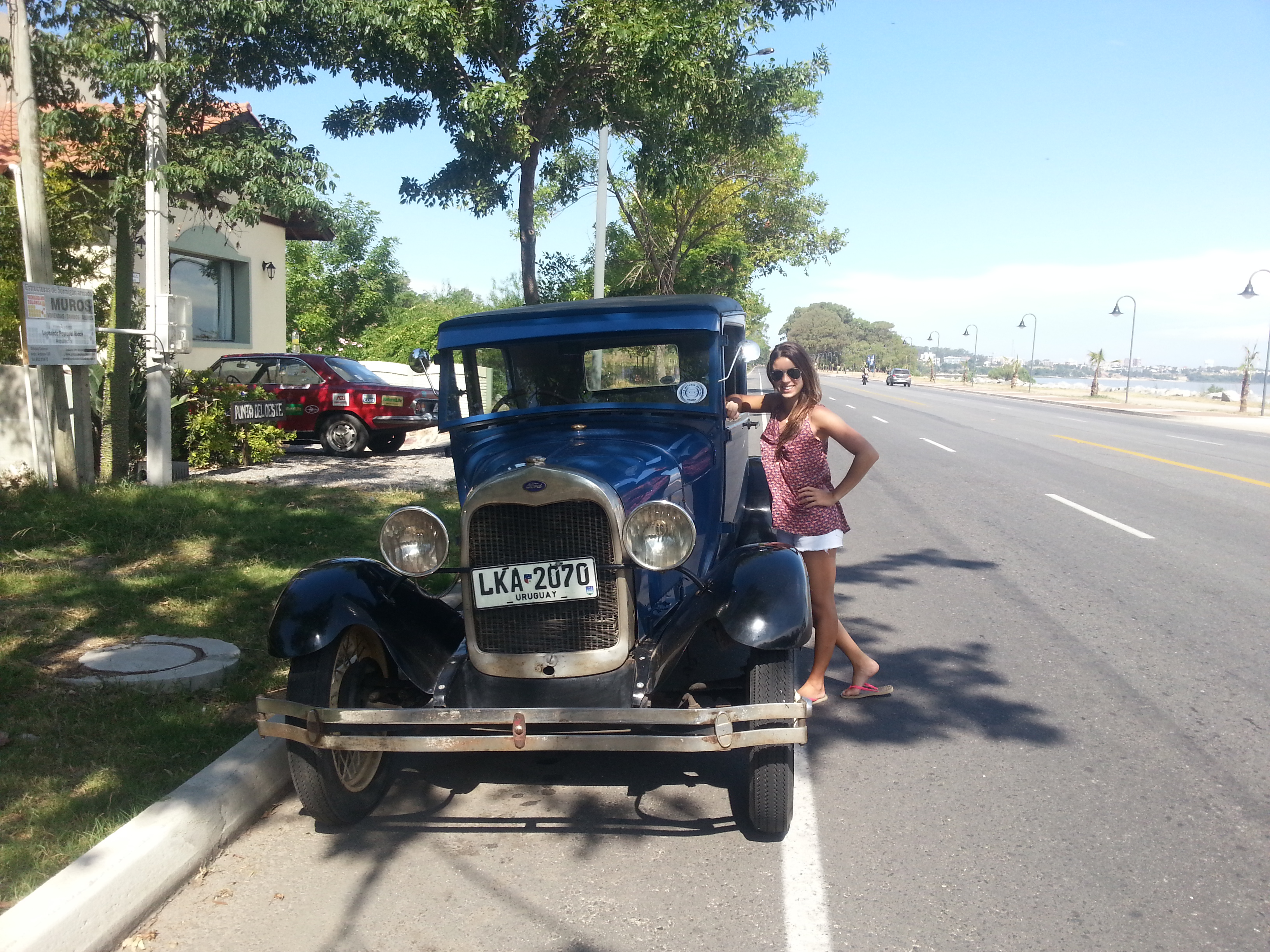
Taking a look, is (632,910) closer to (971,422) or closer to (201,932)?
(201,932)

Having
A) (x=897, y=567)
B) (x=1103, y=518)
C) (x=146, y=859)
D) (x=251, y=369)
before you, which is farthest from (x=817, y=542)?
(x=251, y=369)

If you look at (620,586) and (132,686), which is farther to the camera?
(132,686)

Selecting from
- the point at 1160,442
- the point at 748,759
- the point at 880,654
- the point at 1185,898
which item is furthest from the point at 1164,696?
the point at 1160,442

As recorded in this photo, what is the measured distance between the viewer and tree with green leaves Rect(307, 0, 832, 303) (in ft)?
33.0

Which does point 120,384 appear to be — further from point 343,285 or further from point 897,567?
point 343,285

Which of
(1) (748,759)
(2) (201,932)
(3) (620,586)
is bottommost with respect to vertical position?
(2) (201,932)

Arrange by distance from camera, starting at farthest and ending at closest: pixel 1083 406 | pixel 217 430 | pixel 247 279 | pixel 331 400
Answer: pixel 1083 406 < pixel 247 279 < pixel 331 400 < pixel 217 430

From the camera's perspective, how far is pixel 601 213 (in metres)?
18.8

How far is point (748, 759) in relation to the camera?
3.84 meters

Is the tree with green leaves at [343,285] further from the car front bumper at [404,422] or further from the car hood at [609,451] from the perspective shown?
the car hood at [609,451]

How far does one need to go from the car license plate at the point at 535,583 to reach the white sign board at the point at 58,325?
250 inches

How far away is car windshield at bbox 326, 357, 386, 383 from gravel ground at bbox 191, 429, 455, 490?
112 cm

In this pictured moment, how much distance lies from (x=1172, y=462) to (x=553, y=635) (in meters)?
15.8

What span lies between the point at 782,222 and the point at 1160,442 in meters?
18.7
